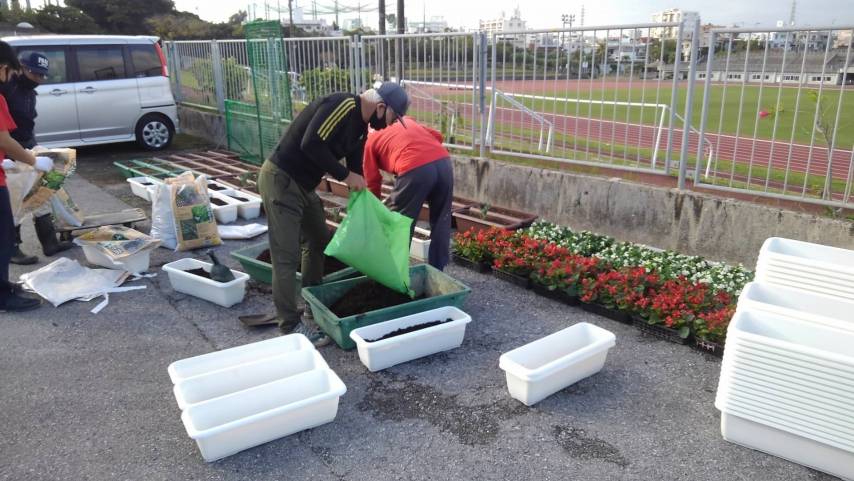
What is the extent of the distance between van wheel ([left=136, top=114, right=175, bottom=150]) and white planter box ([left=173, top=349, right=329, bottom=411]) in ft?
29.3

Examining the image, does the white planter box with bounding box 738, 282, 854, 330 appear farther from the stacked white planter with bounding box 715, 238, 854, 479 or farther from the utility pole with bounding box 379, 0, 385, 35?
the utility pole with bounding box 379, 0, 385, 35

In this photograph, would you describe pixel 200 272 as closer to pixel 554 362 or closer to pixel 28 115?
pixel 28 115

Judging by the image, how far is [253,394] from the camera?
2.96m

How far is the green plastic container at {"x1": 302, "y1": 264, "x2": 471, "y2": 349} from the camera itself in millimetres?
3697

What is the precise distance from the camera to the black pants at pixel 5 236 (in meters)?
4.34

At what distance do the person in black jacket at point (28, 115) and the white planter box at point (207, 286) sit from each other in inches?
68.0

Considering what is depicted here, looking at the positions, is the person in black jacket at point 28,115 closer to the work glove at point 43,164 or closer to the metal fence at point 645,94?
the work glove at point 43,164

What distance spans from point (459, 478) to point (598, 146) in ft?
14.1

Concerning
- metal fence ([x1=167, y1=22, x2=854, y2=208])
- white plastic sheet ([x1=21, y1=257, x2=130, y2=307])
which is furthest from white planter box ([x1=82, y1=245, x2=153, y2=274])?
metal fence ([x1=167, y1=22, x2=854, y2=208])

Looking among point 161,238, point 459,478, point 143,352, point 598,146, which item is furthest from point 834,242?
point 161,238

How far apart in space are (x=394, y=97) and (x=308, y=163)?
68cm

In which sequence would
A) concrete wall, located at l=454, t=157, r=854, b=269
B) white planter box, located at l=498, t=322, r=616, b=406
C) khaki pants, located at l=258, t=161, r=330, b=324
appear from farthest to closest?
concrete wall, located at l=454, t=157, r=854, b=269
khaki pants, located at l=258, t=161, r=330, b=324
white planter box, located at l=498, t=322, r=616, b=406

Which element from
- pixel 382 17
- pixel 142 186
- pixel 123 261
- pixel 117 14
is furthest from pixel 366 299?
pixel 117 14

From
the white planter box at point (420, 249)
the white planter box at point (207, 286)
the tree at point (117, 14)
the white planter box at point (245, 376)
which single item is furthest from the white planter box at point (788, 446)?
the tree at point (117, 14)
